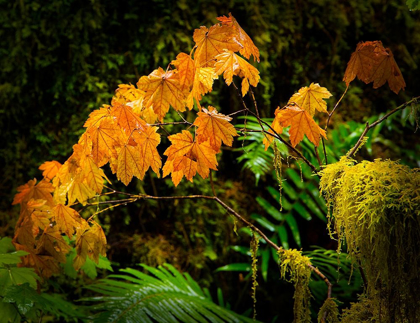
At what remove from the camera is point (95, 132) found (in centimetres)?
126

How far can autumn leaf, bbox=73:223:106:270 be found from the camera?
4.83ft

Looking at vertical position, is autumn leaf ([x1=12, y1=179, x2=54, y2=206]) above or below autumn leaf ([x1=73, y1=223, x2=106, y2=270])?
above

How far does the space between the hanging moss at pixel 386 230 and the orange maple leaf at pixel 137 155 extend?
58 cm

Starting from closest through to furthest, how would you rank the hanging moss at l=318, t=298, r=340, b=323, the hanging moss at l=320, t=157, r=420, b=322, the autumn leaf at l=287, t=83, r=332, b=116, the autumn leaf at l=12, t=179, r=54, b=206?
1. the hanging moss at l=320, t=157, r=420, b=322
2. the hanging moss at l=318, t=298, r=340, b=323
3. the autumn leaf at l=287, t=83, r=332, b=116
4. the autumn leaf at l=12, t=179, r=54, b=206

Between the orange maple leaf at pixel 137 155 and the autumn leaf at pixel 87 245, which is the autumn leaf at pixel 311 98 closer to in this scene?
the orange maple leaf at pixel 137 155

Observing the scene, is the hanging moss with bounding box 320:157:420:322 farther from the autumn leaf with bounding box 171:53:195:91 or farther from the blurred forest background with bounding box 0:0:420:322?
the blurred forest background with bounding box 0:0:420:322

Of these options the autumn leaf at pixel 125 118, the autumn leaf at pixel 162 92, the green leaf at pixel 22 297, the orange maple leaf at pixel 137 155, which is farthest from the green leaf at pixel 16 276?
the autumn leaf at pixel 162 92

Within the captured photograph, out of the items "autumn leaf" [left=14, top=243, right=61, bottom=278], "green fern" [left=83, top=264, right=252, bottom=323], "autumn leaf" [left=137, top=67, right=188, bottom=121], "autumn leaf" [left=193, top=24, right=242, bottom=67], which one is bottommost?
"green fern" [left=83, top=264, right=252, bottom=323]

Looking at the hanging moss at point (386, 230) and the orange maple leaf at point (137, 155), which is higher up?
the orange maple leaf at point (137, 155)

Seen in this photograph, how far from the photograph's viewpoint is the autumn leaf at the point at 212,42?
124cm

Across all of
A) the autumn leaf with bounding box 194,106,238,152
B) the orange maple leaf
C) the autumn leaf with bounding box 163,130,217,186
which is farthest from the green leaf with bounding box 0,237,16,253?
the autumn leaf with bounding box 194,106,238,152

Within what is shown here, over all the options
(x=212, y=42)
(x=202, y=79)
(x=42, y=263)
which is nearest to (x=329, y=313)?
(x=202, y=79)

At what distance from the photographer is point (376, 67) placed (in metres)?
1.27

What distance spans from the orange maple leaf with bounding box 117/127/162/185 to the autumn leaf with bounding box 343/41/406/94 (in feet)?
2.22
